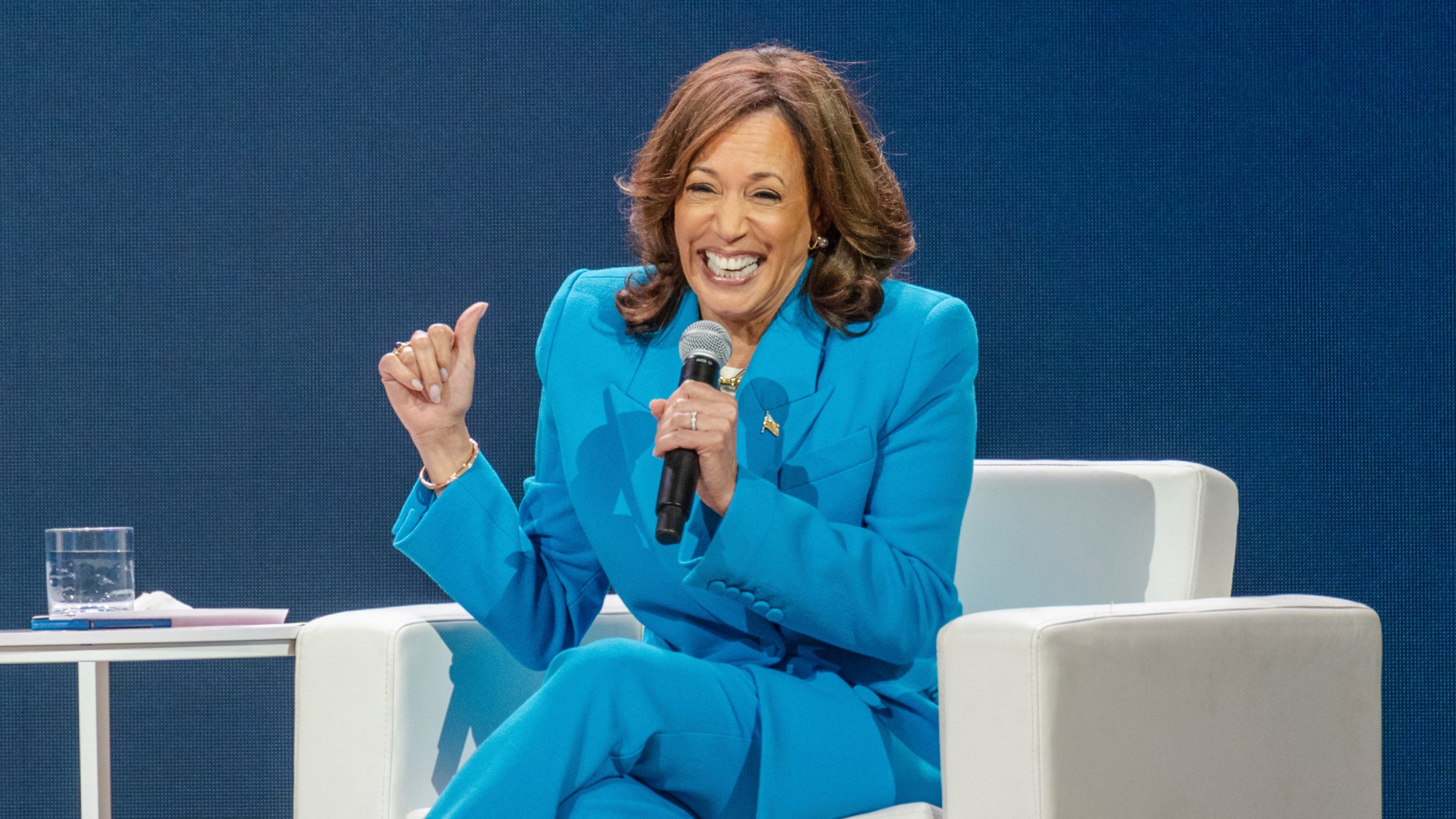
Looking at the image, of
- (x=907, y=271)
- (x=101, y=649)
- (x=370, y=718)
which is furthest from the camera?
(x=907, y=271)

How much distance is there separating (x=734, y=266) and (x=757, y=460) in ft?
0.77

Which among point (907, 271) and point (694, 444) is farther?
point (907, 271)

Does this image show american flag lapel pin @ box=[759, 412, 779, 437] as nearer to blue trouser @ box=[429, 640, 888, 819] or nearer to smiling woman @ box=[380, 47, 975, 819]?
smiling woman @ box=[380, 47, 975, 819]

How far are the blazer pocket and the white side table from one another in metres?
0.69

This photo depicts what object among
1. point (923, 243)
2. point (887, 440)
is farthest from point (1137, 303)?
point (887, 440)

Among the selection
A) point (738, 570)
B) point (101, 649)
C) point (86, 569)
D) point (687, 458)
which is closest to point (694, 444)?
point (687, 458)

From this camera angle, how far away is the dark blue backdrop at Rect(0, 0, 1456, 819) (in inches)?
104

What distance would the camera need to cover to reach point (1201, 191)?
264cm

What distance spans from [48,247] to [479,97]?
89 centimetres

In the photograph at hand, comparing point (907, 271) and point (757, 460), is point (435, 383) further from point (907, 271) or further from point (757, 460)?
point (907, 271)

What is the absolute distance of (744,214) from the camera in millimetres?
1571

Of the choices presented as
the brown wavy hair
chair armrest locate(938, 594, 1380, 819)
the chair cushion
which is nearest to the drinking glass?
the brown wavy hair

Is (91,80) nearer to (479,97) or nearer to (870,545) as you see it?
(479,97)

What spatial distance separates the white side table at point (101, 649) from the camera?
69.1 inches
